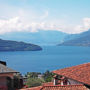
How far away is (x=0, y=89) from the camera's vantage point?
42.1 ft

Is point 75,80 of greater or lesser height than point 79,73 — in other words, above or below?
below

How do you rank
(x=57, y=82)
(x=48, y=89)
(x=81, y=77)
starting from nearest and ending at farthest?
(x=48, y=89), (x=81, y=77), (x=57, y=82)

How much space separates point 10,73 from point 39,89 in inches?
105

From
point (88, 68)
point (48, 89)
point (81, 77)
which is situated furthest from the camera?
point (88, 68)

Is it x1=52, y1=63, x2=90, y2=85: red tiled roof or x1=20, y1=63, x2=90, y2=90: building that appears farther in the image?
x1=52, y1=63, x2=90, y2=85: red tiled roof

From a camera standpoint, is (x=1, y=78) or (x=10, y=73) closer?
(x=1, y=78)

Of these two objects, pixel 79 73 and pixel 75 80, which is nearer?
pixel 75 80

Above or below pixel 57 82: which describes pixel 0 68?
above

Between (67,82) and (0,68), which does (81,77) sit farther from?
(0,68)

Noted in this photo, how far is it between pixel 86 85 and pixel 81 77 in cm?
76

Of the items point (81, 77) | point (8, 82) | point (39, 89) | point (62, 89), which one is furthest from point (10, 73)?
point (81, 77)

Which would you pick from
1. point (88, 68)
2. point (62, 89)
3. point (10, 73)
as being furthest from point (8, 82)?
point (88, 68)

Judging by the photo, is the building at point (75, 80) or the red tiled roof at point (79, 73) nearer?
the building at point (75, 80)

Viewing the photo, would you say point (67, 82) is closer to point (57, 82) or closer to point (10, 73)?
point (57, 82)
